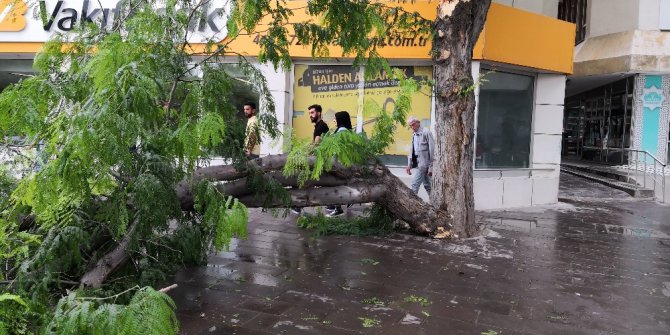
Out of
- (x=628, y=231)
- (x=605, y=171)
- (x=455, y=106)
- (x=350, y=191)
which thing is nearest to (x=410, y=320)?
(x=350, y=191)

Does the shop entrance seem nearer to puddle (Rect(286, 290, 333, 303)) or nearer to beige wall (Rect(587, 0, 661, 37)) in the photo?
beige wall (Rect(587, 0, 661, 37))

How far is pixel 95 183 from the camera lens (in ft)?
9.34

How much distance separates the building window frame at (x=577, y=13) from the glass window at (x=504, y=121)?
29.0ft

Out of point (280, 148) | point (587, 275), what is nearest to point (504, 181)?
point (587, 275)

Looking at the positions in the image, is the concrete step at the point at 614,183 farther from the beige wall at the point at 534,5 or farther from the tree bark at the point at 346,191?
the tree bark at the point at 346,191

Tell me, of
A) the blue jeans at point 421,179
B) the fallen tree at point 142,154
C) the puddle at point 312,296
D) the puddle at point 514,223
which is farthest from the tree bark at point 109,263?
the puddle at point 514,223

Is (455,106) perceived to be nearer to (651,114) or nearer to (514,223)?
(514,223)

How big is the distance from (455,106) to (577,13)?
14777 millimetres

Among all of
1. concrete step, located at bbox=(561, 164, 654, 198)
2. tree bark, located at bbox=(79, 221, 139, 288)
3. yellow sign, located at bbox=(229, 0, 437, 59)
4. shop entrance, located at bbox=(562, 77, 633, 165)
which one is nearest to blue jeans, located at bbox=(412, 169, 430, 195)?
yellow sign, located at bbox=(229, 0, 437, 59)

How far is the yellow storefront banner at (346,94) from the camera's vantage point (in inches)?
401

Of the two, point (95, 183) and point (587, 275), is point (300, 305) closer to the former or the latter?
point (95, 183)

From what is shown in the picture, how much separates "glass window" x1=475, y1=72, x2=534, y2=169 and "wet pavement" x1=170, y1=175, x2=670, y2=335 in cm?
290

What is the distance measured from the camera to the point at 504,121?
35.3ft

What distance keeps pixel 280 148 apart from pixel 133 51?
10.9 feet
